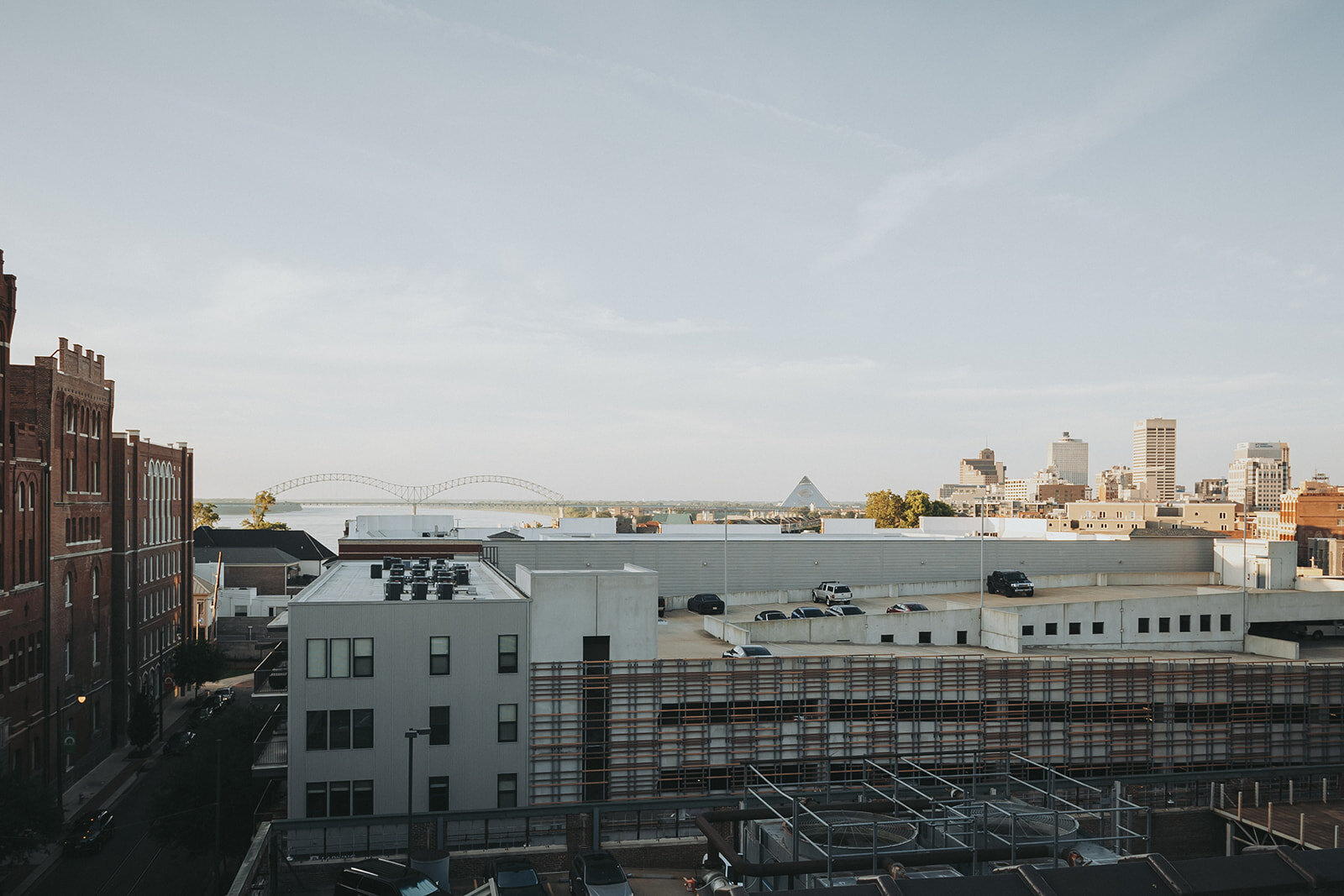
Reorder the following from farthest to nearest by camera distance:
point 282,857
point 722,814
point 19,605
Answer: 1. point 19,605
2. point 282,857
3. point 722,814

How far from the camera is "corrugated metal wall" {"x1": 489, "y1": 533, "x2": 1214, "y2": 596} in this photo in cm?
6334

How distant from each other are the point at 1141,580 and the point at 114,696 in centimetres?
7071

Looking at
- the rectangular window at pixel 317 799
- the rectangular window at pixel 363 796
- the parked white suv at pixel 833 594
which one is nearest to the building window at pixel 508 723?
the rectangular window at pixel 363 796

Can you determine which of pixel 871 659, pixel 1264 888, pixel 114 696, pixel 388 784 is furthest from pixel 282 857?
pixel 114 696

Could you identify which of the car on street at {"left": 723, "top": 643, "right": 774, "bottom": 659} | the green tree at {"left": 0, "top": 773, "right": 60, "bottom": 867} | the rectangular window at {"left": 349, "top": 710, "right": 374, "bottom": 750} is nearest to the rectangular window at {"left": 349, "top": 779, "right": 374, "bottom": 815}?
the rectangular window at {"left": 349, "top": 710, "right": 374, "bottom": 750}

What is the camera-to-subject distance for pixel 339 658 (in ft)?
111

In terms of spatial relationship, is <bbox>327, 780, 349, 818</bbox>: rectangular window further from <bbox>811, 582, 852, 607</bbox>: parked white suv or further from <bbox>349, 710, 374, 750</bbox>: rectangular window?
<bbox>811, 582, 852, 607</bbox>: parked white suv

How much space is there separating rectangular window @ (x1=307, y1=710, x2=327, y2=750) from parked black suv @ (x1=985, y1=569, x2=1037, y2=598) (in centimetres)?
4418

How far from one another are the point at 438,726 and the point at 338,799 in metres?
4.10

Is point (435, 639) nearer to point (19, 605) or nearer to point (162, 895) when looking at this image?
point (162, 895)

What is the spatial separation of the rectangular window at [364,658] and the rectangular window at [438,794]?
451 cm

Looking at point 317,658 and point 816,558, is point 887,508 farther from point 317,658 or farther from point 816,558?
point 317,658

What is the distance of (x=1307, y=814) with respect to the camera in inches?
1490

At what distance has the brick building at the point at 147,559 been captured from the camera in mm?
63375
